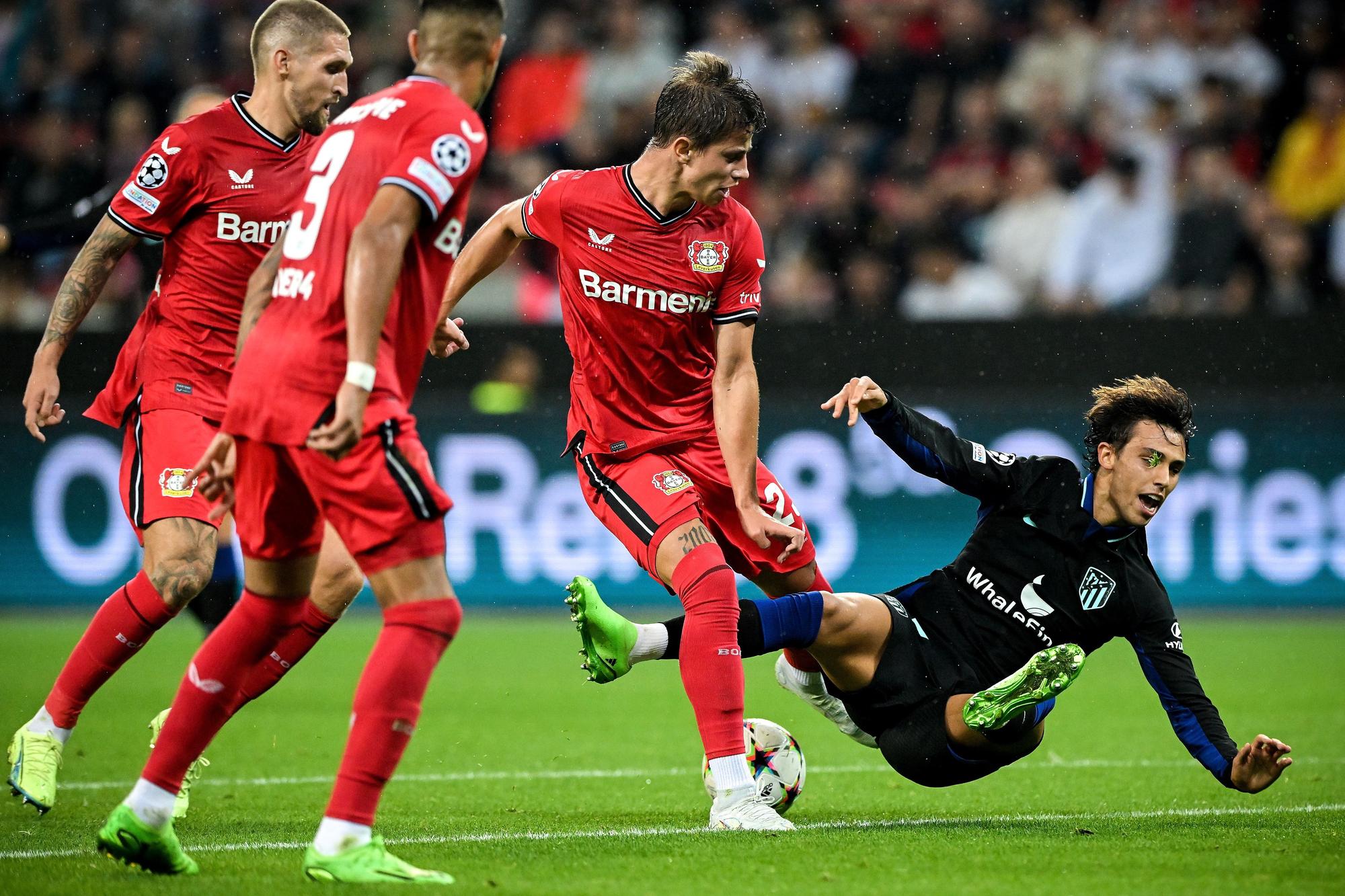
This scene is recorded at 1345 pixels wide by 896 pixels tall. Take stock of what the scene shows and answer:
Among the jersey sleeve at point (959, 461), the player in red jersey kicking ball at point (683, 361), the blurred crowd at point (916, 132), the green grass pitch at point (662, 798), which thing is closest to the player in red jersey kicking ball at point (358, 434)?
the green grass pitch at point (662, 798)

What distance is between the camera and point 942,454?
17.2 feet

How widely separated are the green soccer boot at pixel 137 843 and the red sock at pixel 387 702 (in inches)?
21.7

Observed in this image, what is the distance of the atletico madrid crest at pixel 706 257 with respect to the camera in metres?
5.48

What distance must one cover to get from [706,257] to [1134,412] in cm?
151

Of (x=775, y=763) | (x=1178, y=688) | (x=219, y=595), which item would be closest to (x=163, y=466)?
(x=775, y=763)

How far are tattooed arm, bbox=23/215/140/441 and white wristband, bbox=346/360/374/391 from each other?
6.96ft

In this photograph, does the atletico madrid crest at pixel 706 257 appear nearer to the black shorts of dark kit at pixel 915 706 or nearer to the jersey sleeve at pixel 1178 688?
the black shorts of dark kit at pixel 915 706

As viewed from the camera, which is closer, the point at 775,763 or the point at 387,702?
the point at 387,702

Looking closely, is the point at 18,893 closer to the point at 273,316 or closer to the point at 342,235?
the point at 273,316

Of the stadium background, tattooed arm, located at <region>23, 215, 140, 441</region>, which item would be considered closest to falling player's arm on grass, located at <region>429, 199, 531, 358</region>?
tattooed arm, located at <region>23, 215, 140, 441</region>

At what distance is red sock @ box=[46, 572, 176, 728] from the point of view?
5.33 meters

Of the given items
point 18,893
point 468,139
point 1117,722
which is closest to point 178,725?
point 18,893

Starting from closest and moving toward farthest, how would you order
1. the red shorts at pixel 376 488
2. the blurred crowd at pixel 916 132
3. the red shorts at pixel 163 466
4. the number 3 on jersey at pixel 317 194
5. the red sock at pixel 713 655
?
1. the red shorts at pixel 376 488
2. the number 3 on jersey at pixel 317 194
3. the red sock at pixel 713 655
4. the red shorts at pixel 163 466
5. the blurred crowd at pixel 916 132

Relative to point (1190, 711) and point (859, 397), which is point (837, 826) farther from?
point (859, 397)
